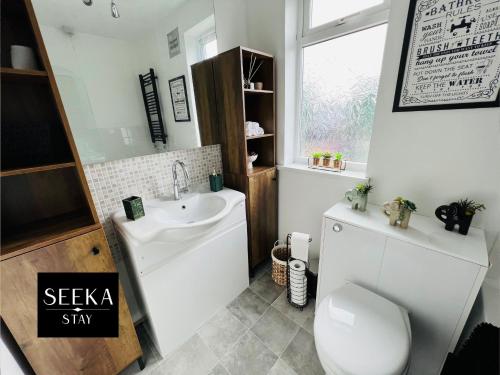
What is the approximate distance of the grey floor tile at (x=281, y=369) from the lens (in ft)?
3.78

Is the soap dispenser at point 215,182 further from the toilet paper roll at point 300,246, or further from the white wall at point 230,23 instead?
the white wall at point 230,23

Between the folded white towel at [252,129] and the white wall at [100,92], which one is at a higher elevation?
the white wall at [100,92]

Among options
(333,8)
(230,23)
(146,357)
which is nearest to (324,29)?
(333,8)

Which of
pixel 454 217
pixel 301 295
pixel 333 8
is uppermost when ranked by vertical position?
pixel 333 8

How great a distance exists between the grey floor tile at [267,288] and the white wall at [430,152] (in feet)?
3.39

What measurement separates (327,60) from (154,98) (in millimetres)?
1223

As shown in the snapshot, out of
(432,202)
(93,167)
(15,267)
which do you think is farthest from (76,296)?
(432,202)

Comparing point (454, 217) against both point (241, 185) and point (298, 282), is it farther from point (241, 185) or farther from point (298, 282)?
point (241, 185)

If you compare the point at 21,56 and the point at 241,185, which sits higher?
the point at 21,56

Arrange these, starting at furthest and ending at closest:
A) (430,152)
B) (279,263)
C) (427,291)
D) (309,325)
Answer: (279,263) < (309,325) < (430,152) < (427,291)

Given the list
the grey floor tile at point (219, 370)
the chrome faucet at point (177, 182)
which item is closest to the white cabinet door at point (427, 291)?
the grey floor tile at point (219, 370)

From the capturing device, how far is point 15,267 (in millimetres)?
772

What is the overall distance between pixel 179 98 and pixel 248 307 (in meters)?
1.61

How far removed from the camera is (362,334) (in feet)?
2.89
